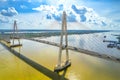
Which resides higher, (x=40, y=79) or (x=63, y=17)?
(x=63, y=17)

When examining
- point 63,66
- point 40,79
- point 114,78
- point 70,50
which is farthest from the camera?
point 70,50

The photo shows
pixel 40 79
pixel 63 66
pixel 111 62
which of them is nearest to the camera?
pixel 40 79

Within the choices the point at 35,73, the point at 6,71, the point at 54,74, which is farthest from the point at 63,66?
the point at 6,71

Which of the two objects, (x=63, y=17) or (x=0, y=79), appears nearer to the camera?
(x=0, y=79)

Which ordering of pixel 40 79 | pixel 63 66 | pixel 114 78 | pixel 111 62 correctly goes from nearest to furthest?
pixel 40 79 < pixel 114 78 < pixel 63 66 < pixel 111 62

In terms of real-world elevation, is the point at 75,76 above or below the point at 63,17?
below

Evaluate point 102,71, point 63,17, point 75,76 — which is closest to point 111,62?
point 102,71

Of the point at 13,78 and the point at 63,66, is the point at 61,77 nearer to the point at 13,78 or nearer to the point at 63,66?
the point at 63,66

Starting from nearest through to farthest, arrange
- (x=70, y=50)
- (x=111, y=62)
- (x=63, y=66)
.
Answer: (x=63, y=66), (x=111, y=62), (x=70, y=50)

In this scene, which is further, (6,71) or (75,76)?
(6,71)

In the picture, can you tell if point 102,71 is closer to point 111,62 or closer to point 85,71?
point 85,71
